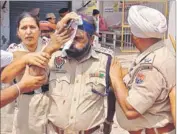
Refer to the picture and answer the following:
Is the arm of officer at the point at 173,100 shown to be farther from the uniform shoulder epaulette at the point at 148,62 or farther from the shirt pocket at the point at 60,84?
the shirt pocket at the point at 60,84

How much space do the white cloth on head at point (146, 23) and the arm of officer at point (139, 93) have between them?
0.65ft

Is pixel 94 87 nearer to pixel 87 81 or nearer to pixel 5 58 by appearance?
pixel 87 81

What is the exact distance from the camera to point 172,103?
2.07 metres

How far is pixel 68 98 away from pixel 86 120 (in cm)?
16

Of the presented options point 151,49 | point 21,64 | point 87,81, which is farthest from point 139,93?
point 21,64

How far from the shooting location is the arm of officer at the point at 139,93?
2047 millimetres

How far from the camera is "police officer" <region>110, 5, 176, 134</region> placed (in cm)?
205

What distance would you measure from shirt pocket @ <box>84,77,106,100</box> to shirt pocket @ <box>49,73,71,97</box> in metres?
0.11

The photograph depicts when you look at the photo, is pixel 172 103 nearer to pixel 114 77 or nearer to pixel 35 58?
pixel 114 77

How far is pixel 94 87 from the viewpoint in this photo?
2.28 metres

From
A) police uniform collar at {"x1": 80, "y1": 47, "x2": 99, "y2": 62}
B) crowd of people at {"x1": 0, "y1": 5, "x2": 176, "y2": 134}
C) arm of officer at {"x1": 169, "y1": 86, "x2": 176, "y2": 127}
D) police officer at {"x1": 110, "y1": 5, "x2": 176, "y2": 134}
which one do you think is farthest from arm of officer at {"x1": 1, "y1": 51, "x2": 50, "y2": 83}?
arm of officer at {"x1": 169, "y1": 86, "x2": 176, "y2": 127}

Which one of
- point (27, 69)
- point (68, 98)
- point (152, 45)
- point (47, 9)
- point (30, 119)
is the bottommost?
point (30, 119)

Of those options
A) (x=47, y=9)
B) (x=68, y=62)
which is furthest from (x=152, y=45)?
(x=47, y=9)

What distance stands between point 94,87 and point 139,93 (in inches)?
12.3
